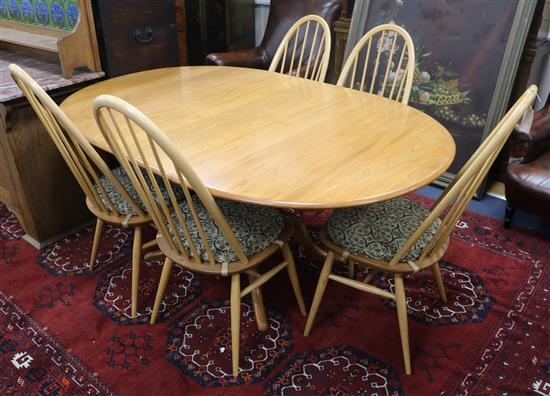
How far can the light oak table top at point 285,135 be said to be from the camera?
4.10ft

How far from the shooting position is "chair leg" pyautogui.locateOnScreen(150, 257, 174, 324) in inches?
63.9

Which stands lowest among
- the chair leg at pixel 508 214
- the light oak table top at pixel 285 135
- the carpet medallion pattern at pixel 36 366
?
the carpet medallion pattern at pixel 36 366

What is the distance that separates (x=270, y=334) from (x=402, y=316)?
49 centimetres

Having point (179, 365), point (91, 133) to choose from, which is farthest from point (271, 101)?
point (179, 365)

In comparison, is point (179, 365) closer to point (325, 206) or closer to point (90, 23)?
point (325, 206)

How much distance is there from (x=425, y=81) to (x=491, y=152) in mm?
1618

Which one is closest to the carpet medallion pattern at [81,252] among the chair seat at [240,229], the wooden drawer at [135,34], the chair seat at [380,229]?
the chair seat at [240,229]

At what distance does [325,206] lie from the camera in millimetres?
1166

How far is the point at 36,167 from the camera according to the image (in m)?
2.06

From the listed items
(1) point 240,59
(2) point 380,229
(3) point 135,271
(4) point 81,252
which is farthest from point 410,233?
(1) point 240,59

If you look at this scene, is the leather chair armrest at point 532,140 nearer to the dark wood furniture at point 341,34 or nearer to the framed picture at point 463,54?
the framed picture at point 463,54

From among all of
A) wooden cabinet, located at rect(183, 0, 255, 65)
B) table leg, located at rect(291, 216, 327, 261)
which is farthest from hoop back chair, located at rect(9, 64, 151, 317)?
wooden cabinet, located at rect(183, 0, 255, 65)

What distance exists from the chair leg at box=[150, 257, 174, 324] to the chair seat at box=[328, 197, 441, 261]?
58 cm

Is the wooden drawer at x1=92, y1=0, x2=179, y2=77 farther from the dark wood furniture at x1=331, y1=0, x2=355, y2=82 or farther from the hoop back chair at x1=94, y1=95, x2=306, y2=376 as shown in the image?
Result: the dark wood furniture at x1=331, y1=0, x2=355, y2=82
